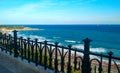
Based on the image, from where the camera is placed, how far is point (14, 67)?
6.90 metres

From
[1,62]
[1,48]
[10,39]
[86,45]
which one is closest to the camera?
[86,45]

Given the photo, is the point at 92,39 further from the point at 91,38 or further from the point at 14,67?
the point at 14,67

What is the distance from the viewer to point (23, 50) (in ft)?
25.8

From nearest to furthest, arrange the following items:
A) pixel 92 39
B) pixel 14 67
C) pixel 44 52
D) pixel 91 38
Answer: pixel 44 52
pixel 14 67
pixel 92 39
pixel 91 38

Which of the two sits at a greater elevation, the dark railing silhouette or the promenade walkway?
the dark railing silhouette

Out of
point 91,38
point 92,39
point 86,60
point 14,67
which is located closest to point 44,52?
point 14,67

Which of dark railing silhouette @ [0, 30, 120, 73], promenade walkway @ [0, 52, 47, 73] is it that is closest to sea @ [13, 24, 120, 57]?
dark railing silhouette @ [0, 30, 120, 73]

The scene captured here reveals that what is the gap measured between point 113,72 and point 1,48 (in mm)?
15535

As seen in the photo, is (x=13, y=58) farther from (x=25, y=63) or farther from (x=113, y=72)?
(x=113, y=72)

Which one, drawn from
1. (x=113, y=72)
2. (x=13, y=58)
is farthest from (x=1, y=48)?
(x=113, y=72)

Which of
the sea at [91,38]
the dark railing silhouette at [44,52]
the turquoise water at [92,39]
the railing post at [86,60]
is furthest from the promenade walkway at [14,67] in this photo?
the turquoise water at [92,39]

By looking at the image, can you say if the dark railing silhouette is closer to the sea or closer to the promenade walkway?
the promenade walkway

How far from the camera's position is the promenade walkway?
644 cm

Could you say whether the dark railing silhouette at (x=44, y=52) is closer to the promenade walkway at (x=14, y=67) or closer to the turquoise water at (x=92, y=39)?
the promenade walkway at (x=14, y=67)
